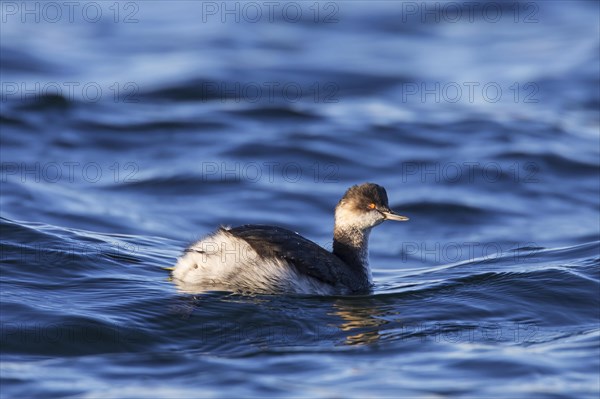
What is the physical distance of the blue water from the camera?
7.94 meters

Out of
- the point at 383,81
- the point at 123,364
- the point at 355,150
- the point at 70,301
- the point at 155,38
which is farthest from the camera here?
the point at 155,38

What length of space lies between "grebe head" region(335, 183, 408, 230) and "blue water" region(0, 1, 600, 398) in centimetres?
70

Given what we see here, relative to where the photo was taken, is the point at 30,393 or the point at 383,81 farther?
the point at 383,81

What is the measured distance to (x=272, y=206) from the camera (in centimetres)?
1431

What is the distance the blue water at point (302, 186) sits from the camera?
7941mm

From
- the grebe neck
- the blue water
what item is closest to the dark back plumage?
the blue water

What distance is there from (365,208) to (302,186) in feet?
17.9

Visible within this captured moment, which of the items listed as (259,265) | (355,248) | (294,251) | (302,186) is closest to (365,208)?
(355,248)

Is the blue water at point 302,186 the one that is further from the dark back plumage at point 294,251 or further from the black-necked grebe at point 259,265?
the dark back plumage at point 294,251

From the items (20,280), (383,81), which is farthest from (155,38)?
(20,280)

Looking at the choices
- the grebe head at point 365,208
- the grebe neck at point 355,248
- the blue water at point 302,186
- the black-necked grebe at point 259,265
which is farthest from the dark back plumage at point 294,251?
the grebe head at point 365,208

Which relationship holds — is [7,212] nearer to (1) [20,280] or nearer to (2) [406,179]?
(1) [20,280]

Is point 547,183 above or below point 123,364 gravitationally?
above

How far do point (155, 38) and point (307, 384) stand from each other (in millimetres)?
16772
